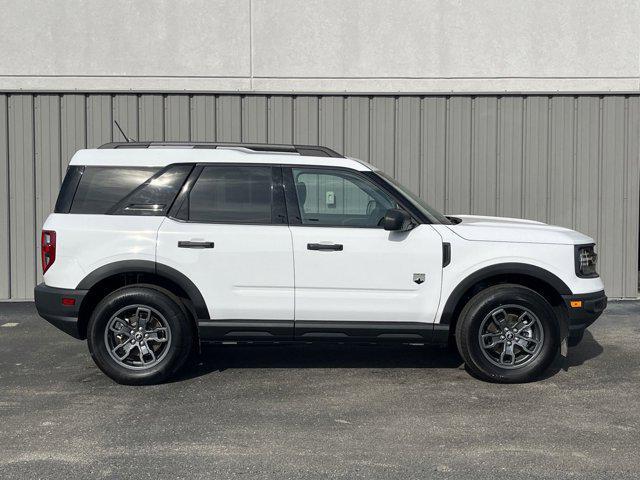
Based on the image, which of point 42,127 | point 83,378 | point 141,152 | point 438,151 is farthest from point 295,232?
point 42,127

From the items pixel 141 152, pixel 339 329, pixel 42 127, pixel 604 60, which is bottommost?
pixel 339 329

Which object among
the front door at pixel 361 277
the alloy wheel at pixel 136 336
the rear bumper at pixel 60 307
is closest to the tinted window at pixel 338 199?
the front door at pixel 361 277

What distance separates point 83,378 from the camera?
691 cm

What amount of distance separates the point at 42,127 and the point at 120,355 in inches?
212

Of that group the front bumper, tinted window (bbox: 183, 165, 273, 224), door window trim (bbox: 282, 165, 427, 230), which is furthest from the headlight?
tinted window (bbox: 183, 165, 273, 224)

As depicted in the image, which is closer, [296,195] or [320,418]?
[320,418]

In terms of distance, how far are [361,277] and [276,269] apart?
675 millimetres

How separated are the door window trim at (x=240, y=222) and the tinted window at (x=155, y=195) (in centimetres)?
5

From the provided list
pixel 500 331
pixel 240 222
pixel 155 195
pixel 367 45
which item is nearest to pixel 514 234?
pixel 500 331

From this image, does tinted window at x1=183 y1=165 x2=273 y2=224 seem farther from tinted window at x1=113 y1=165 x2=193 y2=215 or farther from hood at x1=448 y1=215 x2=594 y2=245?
hood at x1=448 y1=215 x2=594 y2=245

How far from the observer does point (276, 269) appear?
657cm

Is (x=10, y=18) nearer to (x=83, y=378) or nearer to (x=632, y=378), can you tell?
(x=83, y=378)

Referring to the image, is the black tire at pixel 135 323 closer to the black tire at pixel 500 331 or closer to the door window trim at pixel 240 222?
the door window trim at pixel 240 222

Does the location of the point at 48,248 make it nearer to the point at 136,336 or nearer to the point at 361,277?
the point at 136,336
